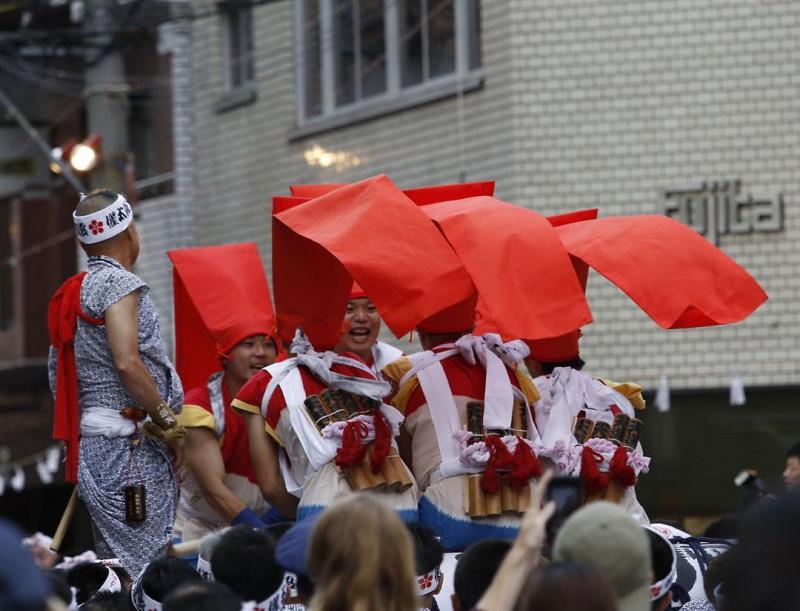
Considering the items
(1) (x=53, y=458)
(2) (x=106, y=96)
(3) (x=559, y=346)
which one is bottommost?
(1) (x=53, y=458)

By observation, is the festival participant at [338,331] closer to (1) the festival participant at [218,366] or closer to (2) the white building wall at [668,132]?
(1) the festival participant at [218,366]

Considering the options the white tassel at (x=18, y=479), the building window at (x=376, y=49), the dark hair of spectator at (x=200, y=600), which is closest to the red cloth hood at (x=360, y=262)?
the dark hair of spectator at (x=200, y=600)

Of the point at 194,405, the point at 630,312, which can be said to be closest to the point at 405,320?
the point at 194,405

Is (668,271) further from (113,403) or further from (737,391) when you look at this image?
(737,391)

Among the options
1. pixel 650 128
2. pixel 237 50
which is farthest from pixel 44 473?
pixel 650 128

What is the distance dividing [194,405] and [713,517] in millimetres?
6234

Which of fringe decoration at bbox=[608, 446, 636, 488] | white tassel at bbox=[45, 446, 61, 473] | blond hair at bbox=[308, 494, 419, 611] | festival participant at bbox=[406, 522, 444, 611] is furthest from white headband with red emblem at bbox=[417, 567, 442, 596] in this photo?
white tassel at bbox=[45, 446, 61, 473]

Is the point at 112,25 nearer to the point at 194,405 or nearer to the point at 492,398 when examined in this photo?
the point at 194,405

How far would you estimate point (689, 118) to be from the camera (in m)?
13.1

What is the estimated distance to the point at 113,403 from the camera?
23.3 ft

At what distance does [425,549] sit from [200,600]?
6.05ft

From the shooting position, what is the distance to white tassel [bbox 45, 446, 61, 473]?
18.9m

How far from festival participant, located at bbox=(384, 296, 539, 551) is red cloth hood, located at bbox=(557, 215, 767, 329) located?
53 cm

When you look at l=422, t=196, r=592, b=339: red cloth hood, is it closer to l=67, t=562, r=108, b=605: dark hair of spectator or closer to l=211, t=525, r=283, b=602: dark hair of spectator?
l=211, t=525, r=283, b=602: dark hair of spectator
